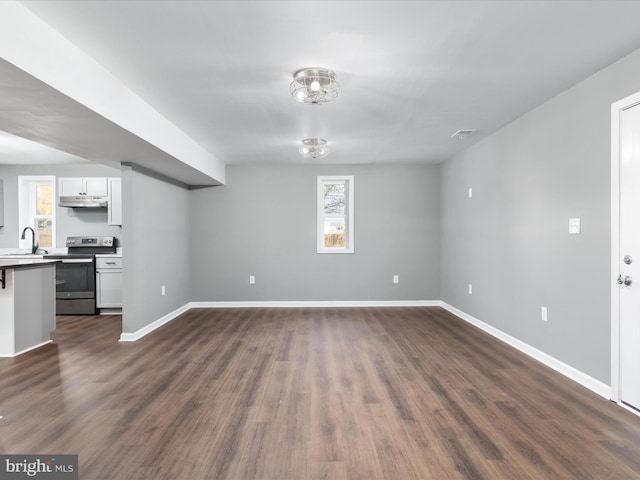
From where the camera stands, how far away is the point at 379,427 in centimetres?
225

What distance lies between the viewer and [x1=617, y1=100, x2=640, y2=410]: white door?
243 centimetres

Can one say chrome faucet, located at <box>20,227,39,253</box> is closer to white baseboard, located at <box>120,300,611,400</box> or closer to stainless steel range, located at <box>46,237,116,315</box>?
stainless steel range, located at <box>46,237,116,315</box>

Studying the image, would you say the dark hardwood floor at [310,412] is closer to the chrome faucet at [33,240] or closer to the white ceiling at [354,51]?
the white ceiling at [354,51]

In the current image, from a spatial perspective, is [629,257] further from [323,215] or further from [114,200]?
[114,200]

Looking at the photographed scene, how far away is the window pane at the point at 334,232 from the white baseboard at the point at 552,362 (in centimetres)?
251

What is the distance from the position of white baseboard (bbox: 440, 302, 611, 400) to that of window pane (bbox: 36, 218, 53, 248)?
6973 mm

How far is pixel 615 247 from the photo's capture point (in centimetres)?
259

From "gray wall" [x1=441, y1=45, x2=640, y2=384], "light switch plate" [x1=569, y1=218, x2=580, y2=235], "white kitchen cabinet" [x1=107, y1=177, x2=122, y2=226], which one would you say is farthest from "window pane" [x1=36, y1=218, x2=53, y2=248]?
"light switch plate" [x1=569, y1=218, x2=580, y2=235]

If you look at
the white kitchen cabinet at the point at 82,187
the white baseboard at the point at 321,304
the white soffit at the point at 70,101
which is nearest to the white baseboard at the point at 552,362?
the white baseboard at the point at 321,304

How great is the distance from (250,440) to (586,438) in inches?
78.1

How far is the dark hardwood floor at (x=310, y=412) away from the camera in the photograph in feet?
6.20

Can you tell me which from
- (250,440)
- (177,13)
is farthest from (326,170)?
(250,440)

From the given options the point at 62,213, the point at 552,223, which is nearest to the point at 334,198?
the point at 552,223

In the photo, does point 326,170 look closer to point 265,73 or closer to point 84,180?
point 265,73
